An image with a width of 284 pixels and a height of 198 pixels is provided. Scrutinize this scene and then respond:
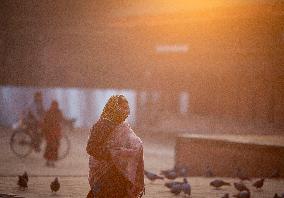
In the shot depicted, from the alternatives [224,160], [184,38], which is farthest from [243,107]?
[224,160]

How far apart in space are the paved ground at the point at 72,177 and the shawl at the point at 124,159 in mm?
3311

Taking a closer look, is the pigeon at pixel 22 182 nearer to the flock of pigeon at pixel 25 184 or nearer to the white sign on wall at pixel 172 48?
the flock of pigeon at pixel 25 184

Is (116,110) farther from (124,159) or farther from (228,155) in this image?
(228,155)

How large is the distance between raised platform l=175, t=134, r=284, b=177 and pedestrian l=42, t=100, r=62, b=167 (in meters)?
2.91

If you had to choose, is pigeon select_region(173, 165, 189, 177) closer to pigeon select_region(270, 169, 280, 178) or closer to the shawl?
pigeon select_region(270, 169, 280, 178)

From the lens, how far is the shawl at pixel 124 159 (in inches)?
233

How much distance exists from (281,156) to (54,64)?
1296cm

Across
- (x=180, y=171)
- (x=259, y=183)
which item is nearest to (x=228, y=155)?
(x=180, y=171)

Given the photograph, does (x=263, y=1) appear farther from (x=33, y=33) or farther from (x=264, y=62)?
(x=33, y=33)

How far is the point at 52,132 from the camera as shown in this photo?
529 inches

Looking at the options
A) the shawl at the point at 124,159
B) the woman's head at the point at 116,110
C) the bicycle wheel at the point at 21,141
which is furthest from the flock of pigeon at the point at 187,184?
the bicycle wheel at the point at 21,141

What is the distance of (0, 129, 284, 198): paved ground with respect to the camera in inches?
381

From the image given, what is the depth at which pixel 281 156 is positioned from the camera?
40.3 ft

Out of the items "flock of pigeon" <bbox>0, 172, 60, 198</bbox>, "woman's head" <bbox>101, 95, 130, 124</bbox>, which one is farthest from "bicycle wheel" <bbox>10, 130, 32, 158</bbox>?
"woman's head" <bbox>101, 95, 130, 124</bbox>
